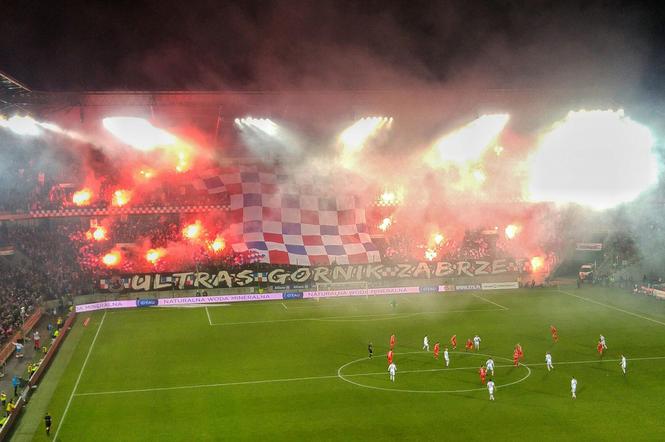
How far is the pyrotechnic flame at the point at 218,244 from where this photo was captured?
47969mm

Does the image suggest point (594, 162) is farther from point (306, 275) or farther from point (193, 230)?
point (193, 230)

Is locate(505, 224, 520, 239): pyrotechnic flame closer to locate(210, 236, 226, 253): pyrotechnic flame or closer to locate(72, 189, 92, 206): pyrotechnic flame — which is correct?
locate(210, 236, 226, 253): pyrotechnic flame

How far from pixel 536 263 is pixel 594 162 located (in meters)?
9.59

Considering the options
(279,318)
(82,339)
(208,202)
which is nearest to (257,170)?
(208,202)

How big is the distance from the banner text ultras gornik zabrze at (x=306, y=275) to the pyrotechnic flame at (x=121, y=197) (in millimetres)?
9304

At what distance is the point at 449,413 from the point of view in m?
22.0

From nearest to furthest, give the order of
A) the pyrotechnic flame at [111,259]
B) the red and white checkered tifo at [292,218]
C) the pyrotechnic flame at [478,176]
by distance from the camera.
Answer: the pyrotechnic flame at [111,259], the red and white checkered tifo at [292,218], the pyrotechnic flame at [478,176]

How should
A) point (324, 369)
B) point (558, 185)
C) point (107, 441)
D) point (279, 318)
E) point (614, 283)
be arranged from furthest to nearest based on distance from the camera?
point (558, 185), point (614, 283), point (279, 318), point (324, 369), point (107, 441)

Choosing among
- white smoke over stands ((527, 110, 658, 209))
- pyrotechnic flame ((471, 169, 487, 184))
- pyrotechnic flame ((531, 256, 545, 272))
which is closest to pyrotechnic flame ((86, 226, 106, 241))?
pyrotechnic flame ((471, 169, 487, 184))

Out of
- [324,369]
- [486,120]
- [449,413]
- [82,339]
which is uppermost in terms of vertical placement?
[486,120]

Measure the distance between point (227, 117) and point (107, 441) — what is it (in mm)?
32360

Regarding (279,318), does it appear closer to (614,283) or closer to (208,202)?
(208,202)

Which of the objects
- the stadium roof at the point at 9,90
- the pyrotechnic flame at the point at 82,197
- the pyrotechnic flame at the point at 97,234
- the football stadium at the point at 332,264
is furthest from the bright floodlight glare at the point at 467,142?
the stadium roof at the point at 9,90

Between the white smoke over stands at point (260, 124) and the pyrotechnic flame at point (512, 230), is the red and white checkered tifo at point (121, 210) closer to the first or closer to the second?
the white smoke over stands at point (260, 124)
